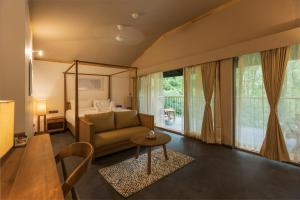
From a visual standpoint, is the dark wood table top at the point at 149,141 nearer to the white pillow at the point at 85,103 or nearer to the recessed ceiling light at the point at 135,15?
the recessed ceiling light at the point at 135,15

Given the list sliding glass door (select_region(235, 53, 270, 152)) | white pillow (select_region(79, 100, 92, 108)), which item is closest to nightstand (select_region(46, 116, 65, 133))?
white pillow (select_region(79, 100, 92, 108))

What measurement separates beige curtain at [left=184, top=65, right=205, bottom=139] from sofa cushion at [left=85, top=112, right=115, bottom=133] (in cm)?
194

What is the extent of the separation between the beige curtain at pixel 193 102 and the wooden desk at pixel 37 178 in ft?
10.5

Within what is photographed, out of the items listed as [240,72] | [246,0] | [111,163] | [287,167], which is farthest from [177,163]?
[246,0]

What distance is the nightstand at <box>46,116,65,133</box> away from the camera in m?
4.33

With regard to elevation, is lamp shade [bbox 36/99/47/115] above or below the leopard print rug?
above

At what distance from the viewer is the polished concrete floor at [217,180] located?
1.80 meters

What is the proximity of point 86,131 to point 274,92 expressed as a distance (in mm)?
3283

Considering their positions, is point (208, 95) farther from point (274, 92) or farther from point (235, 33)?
point (235, 33)

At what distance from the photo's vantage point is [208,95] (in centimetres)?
345

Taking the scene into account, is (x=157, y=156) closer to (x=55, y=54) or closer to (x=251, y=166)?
(x=251, y=166)

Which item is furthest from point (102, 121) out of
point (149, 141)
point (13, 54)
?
point (13, 54)

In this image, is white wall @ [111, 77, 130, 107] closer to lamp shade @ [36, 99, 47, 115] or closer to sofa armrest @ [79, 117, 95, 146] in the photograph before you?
lamp shade @ [36, 99, 47, 115]

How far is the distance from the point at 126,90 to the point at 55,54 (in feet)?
9.14
